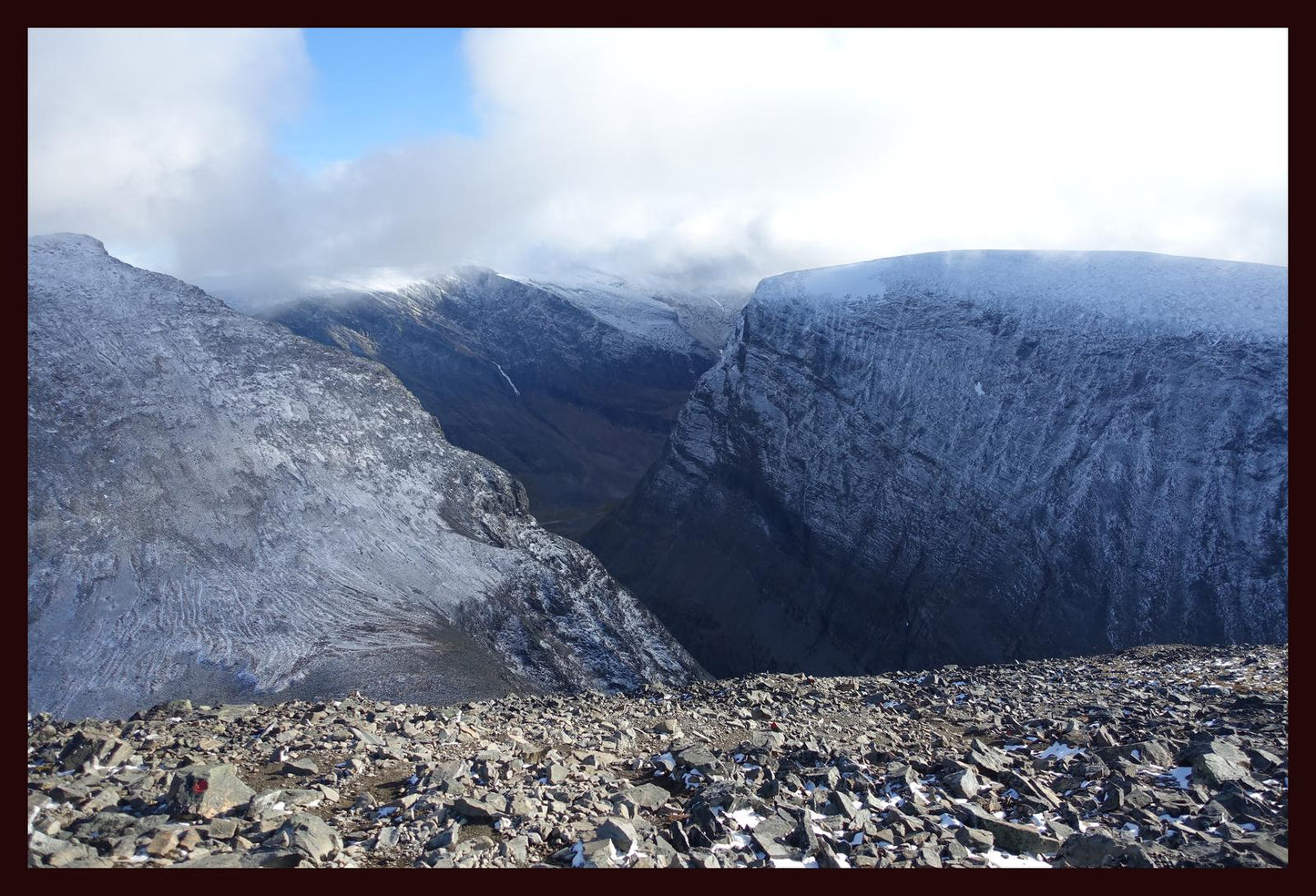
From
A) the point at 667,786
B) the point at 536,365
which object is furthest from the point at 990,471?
the point at 536,365

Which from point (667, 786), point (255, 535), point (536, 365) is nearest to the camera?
point (667, 786)

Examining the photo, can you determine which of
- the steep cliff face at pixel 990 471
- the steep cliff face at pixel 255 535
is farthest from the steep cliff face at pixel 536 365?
the steep cliff face at pixel 255 535

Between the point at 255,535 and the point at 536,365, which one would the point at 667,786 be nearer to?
the point at 255,535

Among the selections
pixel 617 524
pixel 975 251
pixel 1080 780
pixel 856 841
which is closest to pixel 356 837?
pixel 856 841

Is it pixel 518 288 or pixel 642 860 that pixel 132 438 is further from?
pixel 518 288

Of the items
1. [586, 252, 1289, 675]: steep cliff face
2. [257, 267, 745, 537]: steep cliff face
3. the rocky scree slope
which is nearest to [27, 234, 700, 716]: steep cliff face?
the rocky scree slope

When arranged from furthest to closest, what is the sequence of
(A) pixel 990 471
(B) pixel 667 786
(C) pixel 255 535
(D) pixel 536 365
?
(D) pixel 536 365, (A) pixel 990 471, (C) pixel 255 535, (B) pixel 667 786

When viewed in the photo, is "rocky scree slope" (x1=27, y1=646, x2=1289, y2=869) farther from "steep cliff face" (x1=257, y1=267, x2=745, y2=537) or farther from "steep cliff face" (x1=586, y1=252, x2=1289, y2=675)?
"steep cliff face" (x1=257, y1=267, x2=745, y2=537)

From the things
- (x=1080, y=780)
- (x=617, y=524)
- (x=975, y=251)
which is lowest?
(x=617, y=524)
